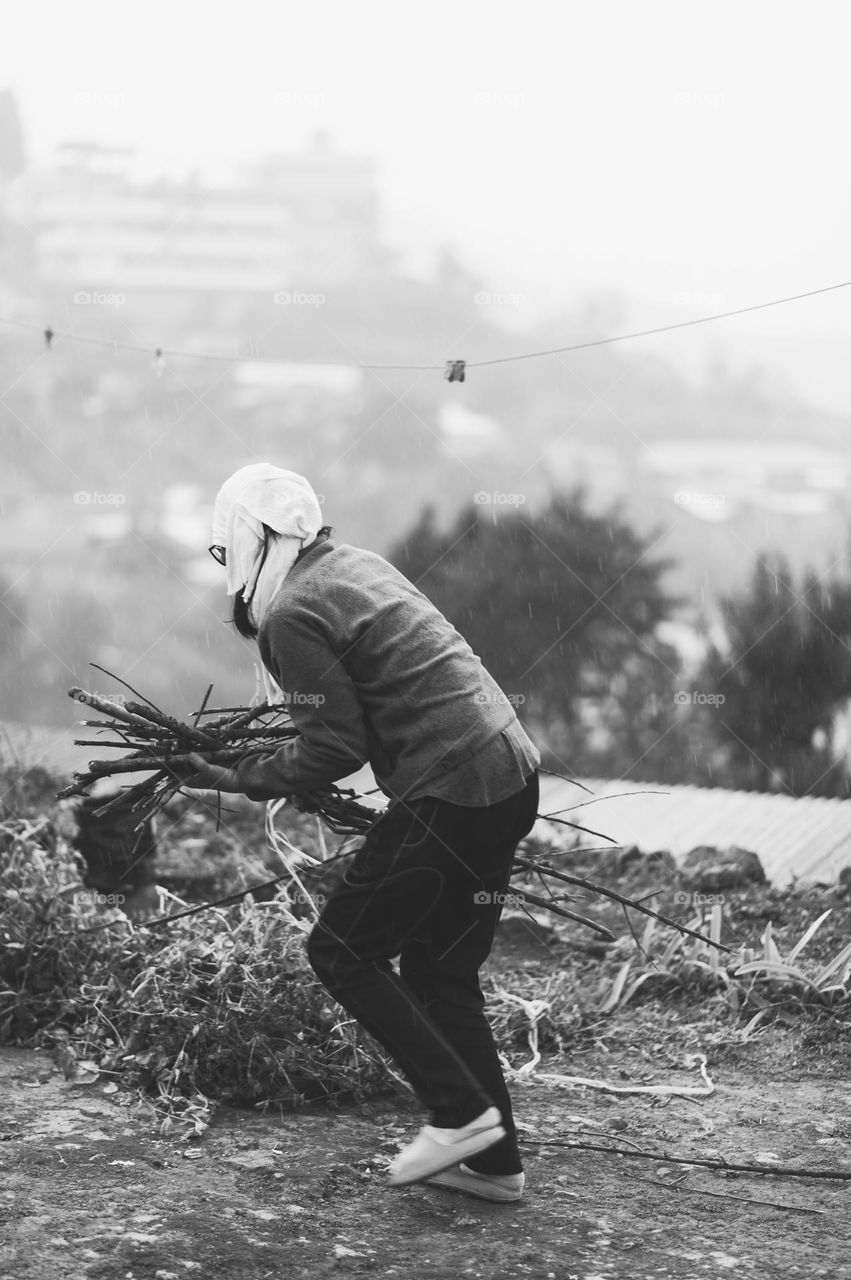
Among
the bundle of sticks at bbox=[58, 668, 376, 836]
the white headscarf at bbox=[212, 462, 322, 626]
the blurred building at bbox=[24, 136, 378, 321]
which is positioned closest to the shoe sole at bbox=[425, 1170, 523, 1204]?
the bundle of sticks at bbox=[58, 668, 376, 836]

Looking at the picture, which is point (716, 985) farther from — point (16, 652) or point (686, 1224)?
point (16, 652)

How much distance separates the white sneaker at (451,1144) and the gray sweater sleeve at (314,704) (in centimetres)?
82

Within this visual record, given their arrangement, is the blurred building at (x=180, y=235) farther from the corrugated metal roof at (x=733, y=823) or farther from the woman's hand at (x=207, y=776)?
the woman's hand at (x=207, y=776)

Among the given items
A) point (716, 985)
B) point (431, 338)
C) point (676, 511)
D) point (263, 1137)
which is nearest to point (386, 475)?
point (431, 338)

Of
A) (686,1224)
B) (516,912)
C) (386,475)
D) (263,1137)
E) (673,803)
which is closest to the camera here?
(686,1224)

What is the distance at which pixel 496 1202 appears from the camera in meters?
2.90

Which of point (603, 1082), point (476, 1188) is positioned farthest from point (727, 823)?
point (476, 1188)

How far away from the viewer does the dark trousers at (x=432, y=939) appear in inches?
107

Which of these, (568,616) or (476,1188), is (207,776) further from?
(568,616)

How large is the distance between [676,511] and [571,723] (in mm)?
1574

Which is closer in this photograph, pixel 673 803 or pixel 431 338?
pixel 673 803

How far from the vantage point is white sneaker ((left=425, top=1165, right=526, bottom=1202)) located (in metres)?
2.88

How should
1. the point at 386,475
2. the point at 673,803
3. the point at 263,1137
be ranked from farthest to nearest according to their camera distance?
the point at 386,475 → the point at 673,803 → the point at 263,1137

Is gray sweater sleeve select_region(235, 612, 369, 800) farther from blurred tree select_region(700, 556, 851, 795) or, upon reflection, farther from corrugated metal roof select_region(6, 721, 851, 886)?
blurred tree select_region(700, 556, 851, 795)
